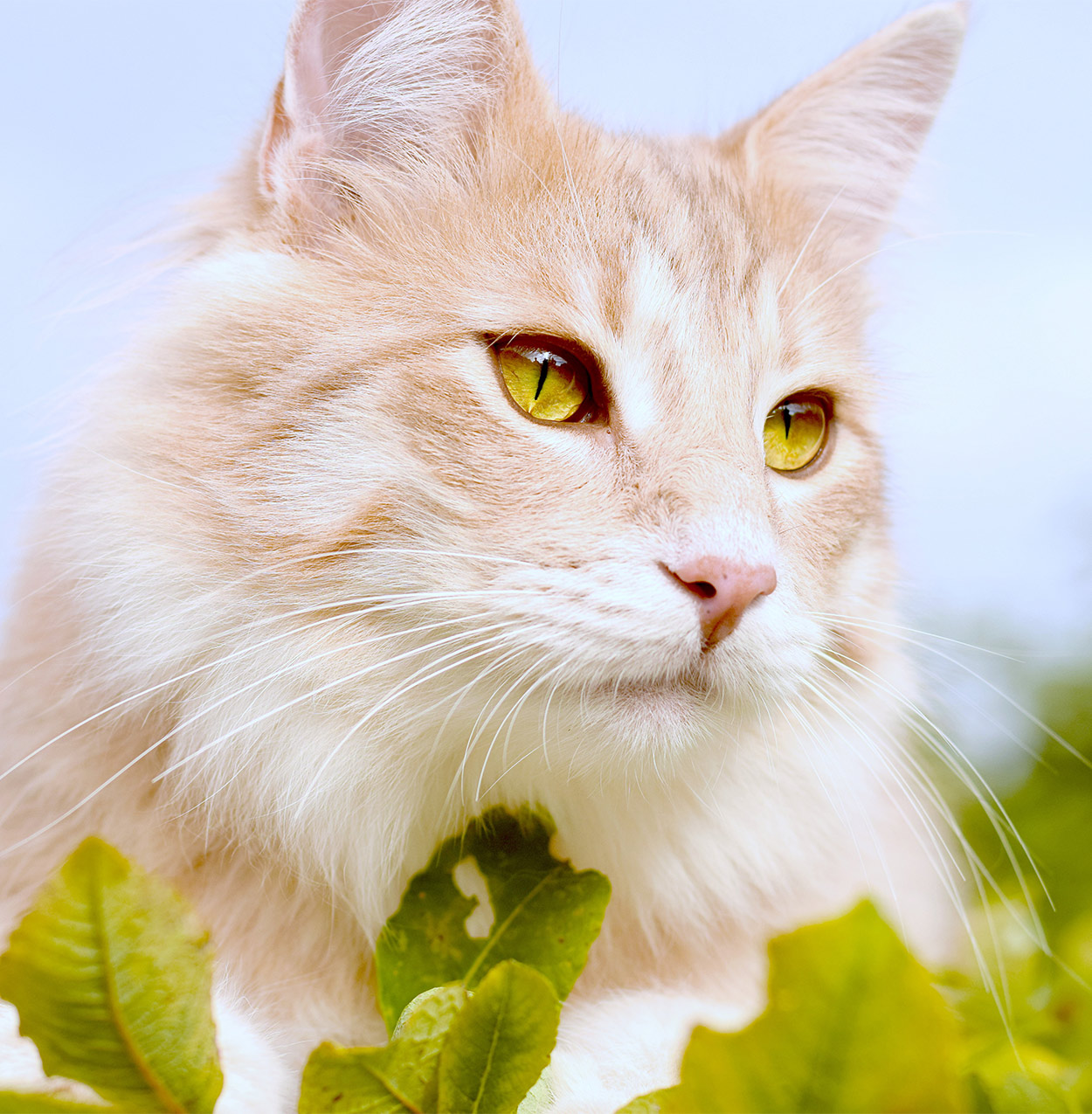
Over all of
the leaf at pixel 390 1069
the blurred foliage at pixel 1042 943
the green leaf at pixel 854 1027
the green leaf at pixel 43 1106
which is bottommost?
the blurred foliage at pixel 1042 943

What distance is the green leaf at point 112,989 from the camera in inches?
16.5

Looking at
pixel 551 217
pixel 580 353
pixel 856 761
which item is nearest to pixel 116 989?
pixel 580 353

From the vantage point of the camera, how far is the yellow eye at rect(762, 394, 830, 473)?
1.16 metres

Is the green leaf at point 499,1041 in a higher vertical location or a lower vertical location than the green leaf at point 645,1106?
higher

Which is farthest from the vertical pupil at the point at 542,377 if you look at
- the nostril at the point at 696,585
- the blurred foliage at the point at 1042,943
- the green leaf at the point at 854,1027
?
the green leaf at the point at 854,1027

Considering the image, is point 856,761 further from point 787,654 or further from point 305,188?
point 305,188

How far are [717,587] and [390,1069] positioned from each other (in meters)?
0.47

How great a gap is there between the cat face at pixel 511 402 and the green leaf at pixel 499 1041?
0.37m

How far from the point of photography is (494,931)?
0.63 m

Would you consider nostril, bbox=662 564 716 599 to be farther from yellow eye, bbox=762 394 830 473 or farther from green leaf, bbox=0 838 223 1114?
green leaf, bbox=0 838 223 1114

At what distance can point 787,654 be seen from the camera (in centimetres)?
89

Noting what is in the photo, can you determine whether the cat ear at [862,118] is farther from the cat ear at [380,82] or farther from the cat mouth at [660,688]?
the cat mouth at [660,688]

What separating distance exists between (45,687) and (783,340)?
895 millimetres

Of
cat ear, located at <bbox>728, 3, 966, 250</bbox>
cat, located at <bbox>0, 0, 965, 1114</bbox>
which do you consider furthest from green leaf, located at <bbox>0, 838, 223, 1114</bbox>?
cat ear, located at <bbox>728, 3, 966, 250</bbox>
